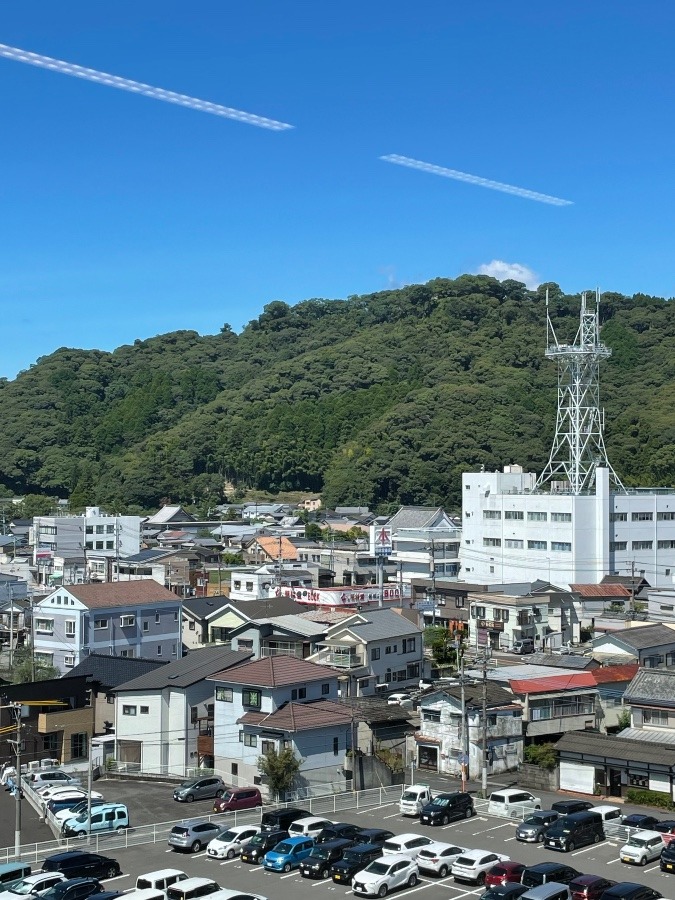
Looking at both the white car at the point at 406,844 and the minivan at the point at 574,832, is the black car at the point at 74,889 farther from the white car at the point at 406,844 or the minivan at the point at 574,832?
the minivan at the point at 574,832

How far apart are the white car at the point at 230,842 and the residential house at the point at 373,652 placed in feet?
28.8

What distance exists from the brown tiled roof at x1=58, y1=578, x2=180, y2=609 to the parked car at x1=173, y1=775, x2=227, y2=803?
10.5 meters

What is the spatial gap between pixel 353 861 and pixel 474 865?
1652 millimetres

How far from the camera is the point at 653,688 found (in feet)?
69.0

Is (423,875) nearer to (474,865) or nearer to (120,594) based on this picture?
(474,865)

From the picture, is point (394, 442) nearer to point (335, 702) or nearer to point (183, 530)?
point (183, 530)

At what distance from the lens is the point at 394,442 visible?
79.9 m

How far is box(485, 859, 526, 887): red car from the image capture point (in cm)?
1375

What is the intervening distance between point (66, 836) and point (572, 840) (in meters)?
7.97

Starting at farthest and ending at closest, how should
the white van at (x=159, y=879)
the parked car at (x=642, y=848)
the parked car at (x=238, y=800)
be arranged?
the parked car at (x=238, y=800) → the parked car at (x=642, y=848) → the white van at (x=159, y=879)

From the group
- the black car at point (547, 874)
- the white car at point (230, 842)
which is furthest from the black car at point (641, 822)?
the white car at point (230, 842)

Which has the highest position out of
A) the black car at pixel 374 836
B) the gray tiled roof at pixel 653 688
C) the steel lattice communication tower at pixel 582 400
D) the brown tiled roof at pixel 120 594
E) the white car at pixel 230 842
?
the steel lattice communication tower at pixel 582 400

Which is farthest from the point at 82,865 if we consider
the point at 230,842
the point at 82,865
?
the point at 230,842

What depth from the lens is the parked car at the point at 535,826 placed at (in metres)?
15.9
